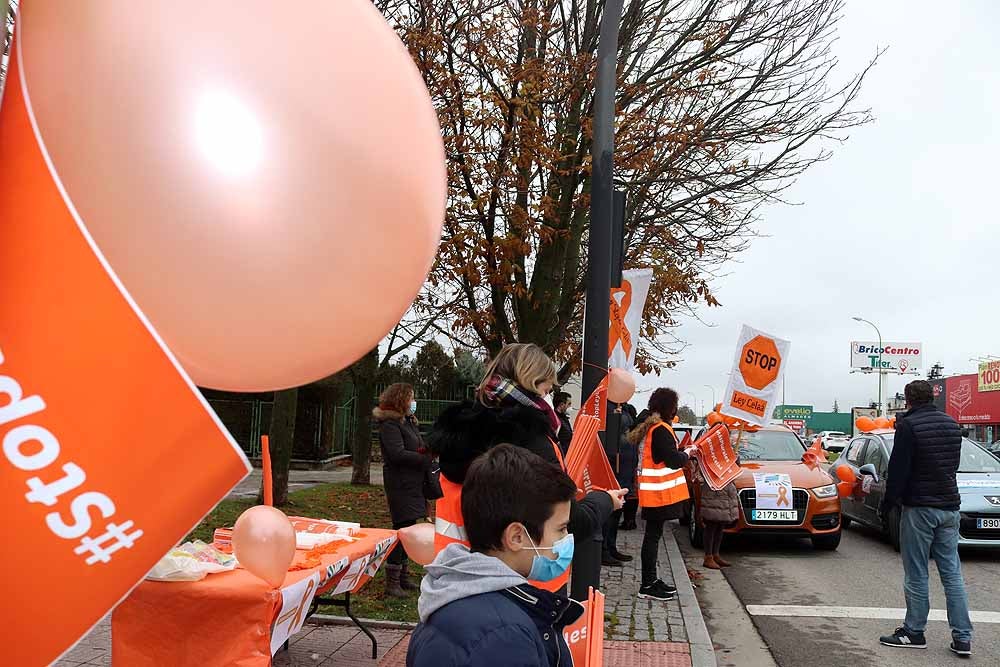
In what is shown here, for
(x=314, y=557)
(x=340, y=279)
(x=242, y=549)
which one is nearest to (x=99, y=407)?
(x=340, y=279)

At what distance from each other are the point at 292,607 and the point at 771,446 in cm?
990

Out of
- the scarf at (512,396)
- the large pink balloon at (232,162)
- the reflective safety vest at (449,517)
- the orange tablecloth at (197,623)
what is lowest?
the orange tablecloth at (197,623)

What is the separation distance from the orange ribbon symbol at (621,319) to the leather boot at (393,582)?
276cm

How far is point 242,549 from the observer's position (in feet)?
10.9

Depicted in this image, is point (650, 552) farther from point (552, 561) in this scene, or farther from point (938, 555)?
point (552, 561)

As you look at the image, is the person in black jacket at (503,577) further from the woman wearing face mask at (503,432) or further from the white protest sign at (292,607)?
the white protest sign at (292,607)

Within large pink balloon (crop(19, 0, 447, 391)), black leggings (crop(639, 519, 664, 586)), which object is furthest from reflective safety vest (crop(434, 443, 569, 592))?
black leggings (crop(639, 519, 664, 586))

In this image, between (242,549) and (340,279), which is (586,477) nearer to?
(242,549)

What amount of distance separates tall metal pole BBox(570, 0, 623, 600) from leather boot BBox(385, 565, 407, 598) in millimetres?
2277

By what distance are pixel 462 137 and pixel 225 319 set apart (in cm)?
950

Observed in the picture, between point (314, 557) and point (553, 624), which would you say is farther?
point (314, 557)

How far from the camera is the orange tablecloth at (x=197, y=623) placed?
388 cm

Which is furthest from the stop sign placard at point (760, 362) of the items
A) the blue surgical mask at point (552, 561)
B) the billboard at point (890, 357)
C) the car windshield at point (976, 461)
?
the billboard at point (890, 357)

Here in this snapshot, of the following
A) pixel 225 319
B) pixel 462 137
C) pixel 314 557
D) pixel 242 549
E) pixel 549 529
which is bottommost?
pixel 314 557
